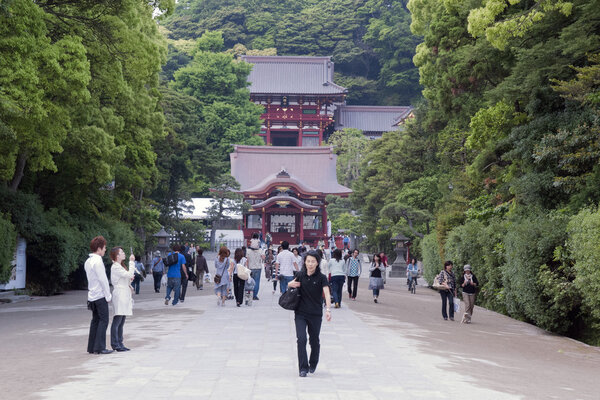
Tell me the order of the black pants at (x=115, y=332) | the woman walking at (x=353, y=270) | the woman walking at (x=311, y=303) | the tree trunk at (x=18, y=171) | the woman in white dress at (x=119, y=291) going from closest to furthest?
the woman walking at (x=311, y=303)
the woman in white dress at (x=119, y=291)
the black pants at (x=115, y=332)
the woman walking at (x=353, y=270)
the tree trunk at (x=18, y=171)

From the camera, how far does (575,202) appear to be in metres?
15.0

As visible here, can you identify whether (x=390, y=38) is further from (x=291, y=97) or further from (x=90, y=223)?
(x=90, y=223)

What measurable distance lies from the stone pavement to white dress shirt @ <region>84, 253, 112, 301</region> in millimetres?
732

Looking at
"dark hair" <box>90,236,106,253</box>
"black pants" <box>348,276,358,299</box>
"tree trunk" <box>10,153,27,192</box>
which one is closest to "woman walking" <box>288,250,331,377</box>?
"dark hair" <box>90,236,106,253</box>

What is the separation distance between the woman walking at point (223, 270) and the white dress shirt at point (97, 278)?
713 centimetres

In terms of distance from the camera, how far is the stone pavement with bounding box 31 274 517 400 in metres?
6.77

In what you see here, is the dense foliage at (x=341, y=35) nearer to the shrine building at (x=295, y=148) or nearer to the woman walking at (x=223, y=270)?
the shrine building at (x=295, y=148)

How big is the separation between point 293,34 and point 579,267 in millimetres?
73708

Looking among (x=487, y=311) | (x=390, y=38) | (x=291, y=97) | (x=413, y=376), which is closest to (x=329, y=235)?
(x=291, y=97)

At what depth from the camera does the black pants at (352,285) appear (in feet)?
65.1

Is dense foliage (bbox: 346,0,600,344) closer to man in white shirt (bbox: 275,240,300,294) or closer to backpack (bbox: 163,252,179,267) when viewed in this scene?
man in white shirt (bbox: 275,240,300,294)

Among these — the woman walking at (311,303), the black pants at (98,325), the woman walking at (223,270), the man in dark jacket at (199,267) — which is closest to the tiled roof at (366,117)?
the man in dark jacket at (199,267)

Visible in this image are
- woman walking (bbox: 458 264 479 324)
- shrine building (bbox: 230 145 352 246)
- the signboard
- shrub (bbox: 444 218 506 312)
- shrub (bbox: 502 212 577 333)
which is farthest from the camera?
shrine building (bbox: 230 145 352 246)

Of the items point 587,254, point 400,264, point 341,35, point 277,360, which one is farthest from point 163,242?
point 341,35
